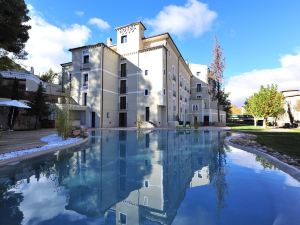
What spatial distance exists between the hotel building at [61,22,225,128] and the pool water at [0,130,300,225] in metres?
23.8

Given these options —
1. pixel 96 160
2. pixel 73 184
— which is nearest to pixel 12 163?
pixel 96 160

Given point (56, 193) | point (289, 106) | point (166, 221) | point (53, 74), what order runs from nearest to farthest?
point (166, 221)
point (56, 193)
point (289, 106)
point (53, 74)

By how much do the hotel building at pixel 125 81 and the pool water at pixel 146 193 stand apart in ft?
78.0

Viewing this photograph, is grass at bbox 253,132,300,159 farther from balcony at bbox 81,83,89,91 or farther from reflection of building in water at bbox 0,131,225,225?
balcony at bbox 81,83,89,91

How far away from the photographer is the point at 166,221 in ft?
11.9

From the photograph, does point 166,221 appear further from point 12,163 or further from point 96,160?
point 12,163

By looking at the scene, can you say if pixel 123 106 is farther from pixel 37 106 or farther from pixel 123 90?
pixel 37 106

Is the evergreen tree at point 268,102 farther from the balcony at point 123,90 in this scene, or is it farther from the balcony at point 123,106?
the balcony at point 123,90

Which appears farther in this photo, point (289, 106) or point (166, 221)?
point (289, 106)

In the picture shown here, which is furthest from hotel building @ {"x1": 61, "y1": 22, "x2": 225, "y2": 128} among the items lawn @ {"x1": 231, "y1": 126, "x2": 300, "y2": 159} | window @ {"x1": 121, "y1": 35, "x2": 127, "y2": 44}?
lawn @ {"x1": 231, "y1": 126, "x2": 300, "y2": 159}

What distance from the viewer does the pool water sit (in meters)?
3.75

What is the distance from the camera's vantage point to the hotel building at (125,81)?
1237 inches

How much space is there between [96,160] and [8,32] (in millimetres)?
8182

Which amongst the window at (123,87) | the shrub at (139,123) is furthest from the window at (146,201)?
the window at (123,87)
